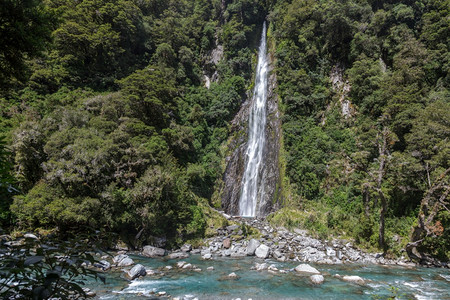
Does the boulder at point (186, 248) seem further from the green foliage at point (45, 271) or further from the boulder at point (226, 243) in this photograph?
the green foliage at point (45, 271)

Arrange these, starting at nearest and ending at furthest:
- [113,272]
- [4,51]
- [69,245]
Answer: [69,245]
[4,51]
[113,272]

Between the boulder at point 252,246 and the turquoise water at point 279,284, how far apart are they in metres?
2.55

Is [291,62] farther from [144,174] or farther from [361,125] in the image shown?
[144,174]

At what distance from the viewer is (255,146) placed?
28.5 metres

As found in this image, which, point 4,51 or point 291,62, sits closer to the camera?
point 4,51

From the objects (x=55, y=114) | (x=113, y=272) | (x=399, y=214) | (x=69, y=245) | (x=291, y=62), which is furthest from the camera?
(x=291, y=62)

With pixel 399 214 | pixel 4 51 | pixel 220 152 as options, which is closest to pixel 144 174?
pixel 4 51

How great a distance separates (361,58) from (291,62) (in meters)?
7.67

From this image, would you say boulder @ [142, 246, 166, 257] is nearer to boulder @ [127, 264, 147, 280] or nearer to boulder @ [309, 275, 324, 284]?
boulder @ [127, 264, 147, 280]

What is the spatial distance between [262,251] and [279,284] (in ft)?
15.9

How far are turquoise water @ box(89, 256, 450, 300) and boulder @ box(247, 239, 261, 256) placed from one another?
2.55 m

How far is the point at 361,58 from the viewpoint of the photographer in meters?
24.3

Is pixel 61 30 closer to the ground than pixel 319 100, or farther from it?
farther from it

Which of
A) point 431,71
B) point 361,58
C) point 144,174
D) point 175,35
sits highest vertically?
point 175,35
